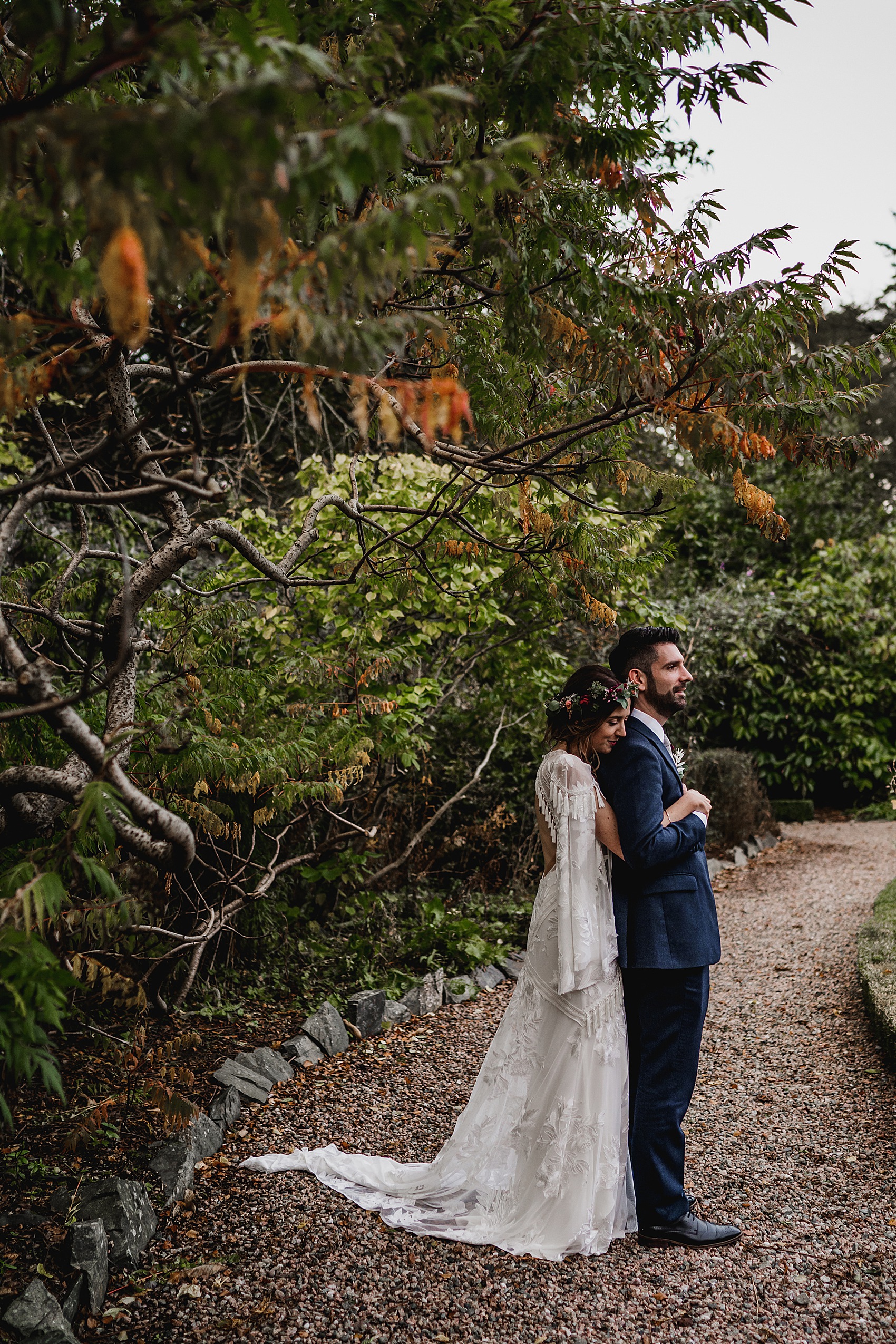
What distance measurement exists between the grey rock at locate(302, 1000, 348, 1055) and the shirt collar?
252cm

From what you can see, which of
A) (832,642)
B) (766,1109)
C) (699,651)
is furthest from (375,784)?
(832,642)

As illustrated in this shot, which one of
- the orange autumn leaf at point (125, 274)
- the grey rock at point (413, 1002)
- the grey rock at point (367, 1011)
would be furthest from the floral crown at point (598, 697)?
the grey rock at point (413, 1002)

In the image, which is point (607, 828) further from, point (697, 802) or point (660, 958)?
point (660, 958)

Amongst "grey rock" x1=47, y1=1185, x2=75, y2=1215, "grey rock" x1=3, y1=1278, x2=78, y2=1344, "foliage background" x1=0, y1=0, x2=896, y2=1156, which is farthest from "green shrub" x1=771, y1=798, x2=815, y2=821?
"grey rock" x1=3, y1=1278, x2=78, y2=1344

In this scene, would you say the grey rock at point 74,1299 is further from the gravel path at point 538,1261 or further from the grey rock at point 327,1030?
the grey rock at point 327,1030

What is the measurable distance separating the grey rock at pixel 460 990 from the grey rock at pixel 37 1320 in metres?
3.25

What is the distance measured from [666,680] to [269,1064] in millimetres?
2647

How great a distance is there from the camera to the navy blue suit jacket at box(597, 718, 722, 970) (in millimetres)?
3080

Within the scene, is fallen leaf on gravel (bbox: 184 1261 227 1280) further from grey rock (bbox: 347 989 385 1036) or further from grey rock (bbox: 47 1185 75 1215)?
grey rock (bbox: 347 989 385 1036)

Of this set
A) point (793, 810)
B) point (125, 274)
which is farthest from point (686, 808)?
point (793, 810)

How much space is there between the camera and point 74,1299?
8.52 ft

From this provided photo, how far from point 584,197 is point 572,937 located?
2.55 meters

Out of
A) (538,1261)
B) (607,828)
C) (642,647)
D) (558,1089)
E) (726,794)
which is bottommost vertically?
(538,1261)

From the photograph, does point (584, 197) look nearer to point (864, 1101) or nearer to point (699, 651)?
point (864, 1101)
